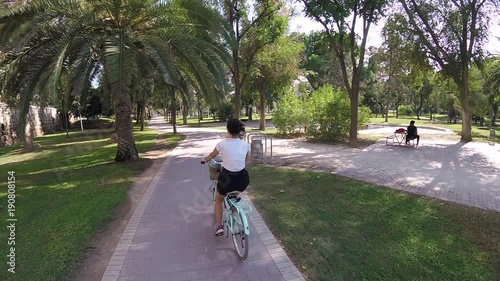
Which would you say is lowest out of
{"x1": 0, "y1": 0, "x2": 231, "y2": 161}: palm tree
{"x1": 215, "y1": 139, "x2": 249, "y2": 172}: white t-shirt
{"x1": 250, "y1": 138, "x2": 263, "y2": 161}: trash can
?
{"x1": 250, "y1": 138, "x2": 263, "y2": 161}: trash can

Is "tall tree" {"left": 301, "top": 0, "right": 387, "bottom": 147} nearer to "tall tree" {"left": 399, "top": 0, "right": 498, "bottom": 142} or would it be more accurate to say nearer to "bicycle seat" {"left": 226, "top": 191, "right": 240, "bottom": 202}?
"tall tree" {"left": 399, "top": 0, "right": 498, "bottom": 142}

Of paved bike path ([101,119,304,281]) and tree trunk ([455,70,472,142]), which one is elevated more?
tree trunk ([455,70,472,142])

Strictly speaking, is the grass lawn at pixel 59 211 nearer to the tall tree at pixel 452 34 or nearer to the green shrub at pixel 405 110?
the tall tree at pixel 452 34

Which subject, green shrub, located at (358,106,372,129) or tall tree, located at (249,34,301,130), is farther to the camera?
tall tree, located at (249,34,301,130)

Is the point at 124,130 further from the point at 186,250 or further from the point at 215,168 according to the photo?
the point at 186,250

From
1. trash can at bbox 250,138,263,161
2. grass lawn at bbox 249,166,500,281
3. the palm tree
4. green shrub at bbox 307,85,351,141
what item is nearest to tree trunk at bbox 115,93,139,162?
the palm tree

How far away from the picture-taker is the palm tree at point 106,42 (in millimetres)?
8055

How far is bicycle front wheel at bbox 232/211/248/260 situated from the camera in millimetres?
3971

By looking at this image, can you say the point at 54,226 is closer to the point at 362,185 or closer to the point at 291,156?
the point at 362,185

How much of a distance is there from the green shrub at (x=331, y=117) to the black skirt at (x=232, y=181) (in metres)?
12.5

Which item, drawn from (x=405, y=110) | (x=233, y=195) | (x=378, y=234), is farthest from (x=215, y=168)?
(x=405, y=110)

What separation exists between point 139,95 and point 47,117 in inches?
605

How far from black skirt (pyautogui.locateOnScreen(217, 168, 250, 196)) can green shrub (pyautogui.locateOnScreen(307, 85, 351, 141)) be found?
1246 cm

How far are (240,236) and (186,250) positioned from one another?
2.74 ft
